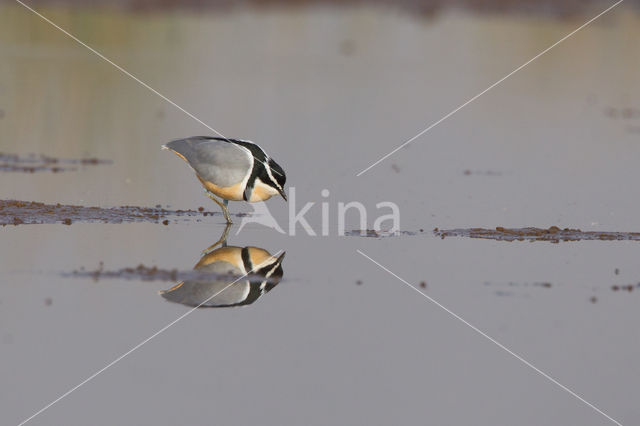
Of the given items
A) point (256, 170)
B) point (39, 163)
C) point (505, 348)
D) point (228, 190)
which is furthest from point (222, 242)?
point (39, 163)

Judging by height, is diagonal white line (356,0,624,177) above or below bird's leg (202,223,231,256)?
above

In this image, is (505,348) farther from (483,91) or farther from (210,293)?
(483,91)

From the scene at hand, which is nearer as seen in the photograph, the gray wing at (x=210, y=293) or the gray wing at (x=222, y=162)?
the gray wing at (x=210, y=293)

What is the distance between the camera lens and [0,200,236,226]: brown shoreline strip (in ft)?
38.5

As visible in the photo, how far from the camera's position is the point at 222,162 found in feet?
37.9

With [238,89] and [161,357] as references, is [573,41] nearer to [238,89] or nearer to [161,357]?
[238,89]

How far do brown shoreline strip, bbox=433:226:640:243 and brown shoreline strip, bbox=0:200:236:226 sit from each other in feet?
7.67

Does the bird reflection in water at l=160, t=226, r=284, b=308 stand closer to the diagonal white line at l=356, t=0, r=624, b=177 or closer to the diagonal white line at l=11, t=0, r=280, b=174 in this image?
the diagonal white line at l=11, t=0, r=280, b=174

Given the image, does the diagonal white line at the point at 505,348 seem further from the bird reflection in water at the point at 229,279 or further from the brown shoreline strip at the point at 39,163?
the brown shoreline strip at the point at 39,163

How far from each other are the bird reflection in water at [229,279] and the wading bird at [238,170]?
2.46ft

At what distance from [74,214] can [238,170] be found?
71.1 inches

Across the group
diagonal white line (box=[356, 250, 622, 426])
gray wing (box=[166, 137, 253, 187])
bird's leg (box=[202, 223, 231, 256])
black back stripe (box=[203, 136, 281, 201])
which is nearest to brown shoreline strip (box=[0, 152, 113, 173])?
gray wing (box=[166, 137, 253, 187])

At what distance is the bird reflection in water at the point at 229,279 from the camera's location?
9234 mm

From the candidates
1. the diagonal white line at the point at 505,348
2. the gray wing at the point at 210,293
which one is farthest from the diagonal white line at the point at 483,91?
the gray wing at the point at 210,293
